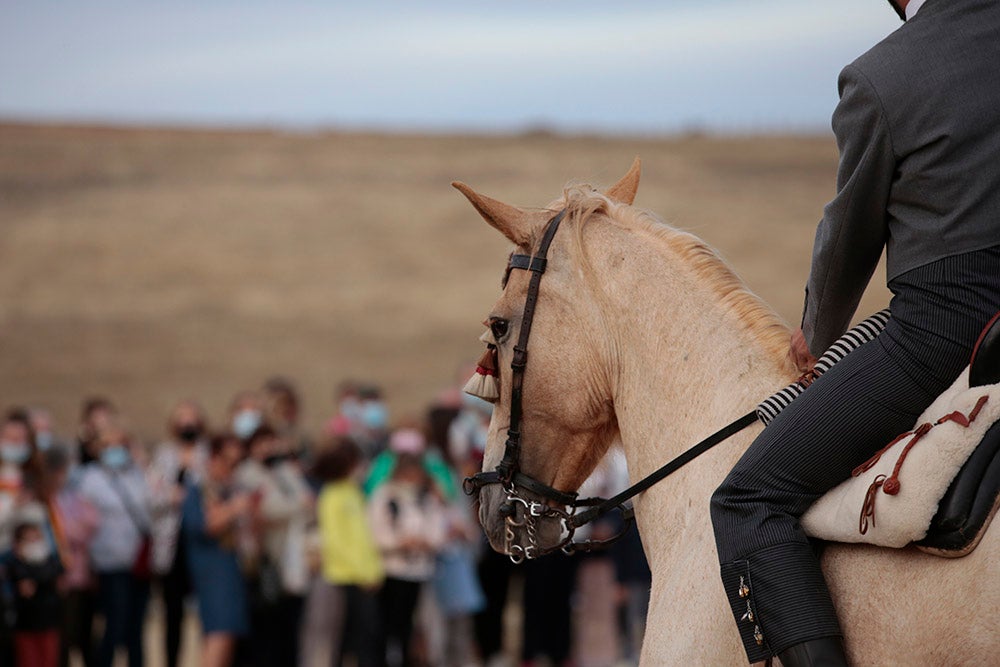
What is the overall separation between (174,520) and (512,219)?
743 cm

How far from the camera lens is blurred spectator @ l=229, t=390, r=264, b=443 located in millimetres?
12055

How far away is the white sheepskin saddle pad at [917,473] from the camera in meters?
2.94

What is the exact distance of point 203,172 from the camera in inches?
2057

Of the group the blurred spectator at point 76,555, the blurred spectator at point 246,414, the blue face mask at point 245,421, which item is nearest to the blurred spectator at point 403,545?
the blurred spectator at point 246,414

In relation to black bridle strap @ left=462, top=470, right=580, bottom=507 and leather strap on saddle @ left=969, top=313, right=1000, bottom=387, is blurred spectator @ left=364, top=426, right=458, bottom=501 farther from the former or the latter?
leather strap on saddle @ left=969, top=313, right=1000, bottom=387

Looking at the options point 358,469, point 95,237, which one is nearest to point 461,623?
point 358,469

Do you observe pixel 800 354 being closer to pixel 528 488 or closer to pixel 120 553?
pixel 528 488

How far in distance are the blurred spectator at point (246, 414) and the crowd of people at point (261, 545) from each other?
51cm

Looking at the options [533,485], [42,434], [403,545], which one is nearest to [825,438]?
[533,485]

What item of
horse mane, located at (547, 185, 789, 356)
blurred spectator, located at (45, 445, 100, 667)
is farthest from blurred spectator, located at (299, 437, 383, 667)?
horse mane, located at (547, 185, 789, 356)

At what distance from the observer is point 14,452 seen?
9898 millimetres

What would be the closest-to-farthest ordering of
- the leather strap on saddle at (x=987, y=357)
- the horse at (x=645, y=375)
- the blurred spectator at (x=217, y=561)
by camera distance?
the leather strap on saddle at (x=987, y=357) → the horse at (x=645, y=375) → the blurred spectator at (x=217, y=561)

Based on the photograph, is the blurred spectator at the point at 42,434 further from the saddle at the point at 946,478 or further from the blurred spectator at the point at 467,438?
the saddle at the point at 946,478

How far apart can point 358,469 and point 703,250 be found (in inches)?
309
